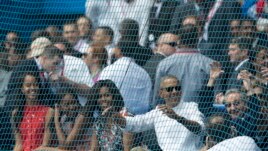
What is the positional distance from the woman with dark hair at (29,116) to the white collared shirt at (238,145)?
6.43 ft

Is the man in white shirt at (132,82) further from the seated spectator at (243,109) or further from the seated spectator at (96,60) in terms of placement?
the seated spectator at (243,109)

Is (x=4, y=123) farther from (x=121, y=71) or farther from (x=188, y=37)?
(x=188, y=37)

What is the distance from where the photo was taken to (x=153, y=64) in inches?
434

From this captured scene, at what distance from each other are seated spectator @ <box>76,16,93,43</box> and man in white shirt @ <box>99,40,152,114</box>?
33.4 inches

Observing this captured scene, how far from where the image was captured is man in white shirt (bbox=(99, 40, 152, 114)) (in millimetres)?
10789

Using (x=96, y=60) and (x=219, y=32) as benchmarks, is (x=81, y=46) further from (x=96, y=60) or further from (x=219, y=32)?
(x=219, y=32)

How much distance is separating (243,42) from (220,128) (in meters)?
1.03

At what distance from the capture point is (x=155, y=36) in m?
11.3

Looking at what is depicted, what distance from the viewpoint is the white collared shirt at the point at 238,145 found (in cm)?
976

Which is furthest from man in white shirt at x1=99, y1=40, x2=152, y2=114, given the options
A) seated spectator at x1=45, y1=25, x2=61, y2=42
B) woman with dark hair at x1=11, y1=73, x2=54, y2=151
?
seated spectator at x1=45, y1=25, x2=61, y2=42

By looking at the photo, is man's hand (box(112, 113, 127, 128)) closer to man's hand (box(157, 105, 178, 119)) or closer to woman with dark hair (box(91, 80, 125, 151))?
woman with dark hair (box(91, 80, 125, 151))

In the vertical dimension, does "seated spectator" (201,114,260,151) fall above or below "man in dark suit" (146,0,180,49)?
below

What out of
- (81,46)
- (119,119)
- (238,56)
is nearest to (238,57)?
(238,56)

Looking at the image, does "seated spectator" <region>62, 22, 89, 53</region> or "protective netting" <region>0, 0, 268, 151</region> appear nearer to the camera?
"protective netting" <region>0, 0, 268, 151</region>
